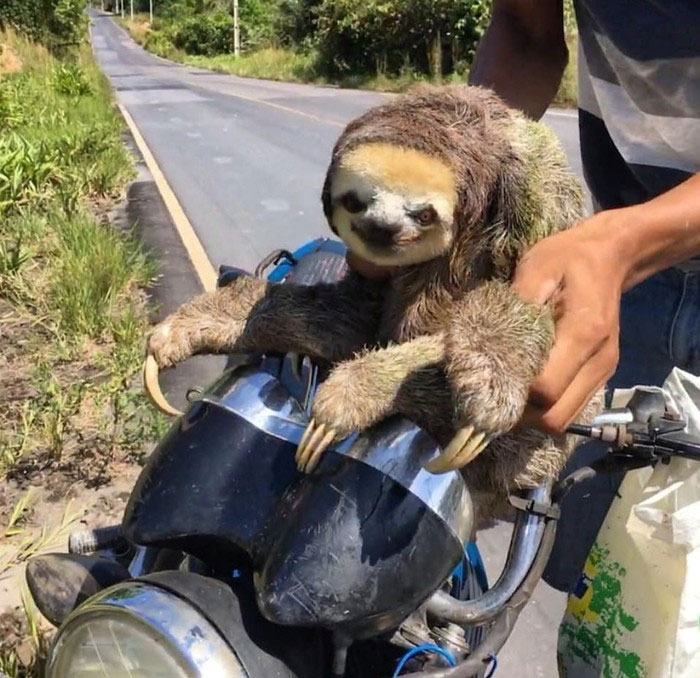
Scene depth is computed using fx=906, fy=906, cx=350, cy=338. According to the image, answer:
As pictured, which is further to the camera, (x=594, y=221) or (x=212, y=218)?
(x=212, y=218)

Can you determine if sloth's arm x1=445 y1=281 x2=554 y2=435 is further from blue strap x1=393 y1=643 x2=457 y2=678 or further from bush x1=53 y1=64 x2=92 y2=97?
bush x1=53 y1=64 x2=92 y2=97

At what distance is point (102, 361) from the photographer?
4062 mm

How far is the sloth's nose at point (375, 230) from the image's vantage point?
100 centimetres

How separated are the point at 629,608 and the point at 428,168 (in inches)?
29.5

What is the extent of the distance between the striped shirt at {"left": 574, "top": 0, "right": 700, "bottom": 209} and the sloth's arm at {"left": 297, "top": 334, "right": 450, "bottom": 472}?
754 mm

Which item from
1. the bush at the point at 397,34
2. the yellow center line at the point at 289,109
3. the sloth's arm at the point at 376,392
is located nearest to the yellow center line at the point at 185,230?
the sloth's arm at the point at 376,392

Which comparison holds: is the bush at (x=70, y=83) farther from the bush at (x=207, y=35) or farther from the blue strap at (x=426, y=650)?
the bush at (x=207, y=35)

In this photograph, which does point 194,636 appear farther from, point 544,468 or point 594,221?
point 594,221

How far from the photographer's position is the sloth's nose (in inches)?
39.4

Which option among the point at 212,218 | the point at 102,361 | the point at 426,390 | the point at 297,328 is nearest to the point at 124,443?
the point at 102,361

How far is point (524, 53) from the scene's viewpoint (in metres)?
1.84

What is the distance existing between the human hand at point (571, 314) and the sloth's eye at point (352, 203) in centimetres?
21

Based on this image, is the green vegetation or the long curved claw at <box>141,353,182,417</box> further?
the green vegetation

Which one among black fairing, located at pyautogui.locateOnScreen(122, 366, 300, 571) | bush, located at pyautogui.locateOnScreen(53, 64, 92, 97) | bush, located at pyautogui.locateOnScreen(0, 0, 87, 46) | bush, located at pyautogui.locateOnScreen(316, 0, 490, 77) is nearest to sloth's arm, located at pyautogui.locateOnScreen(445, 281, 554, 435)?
black fairing, located at pyautogui.locateOnScreen(122, 366, 300, 571)
